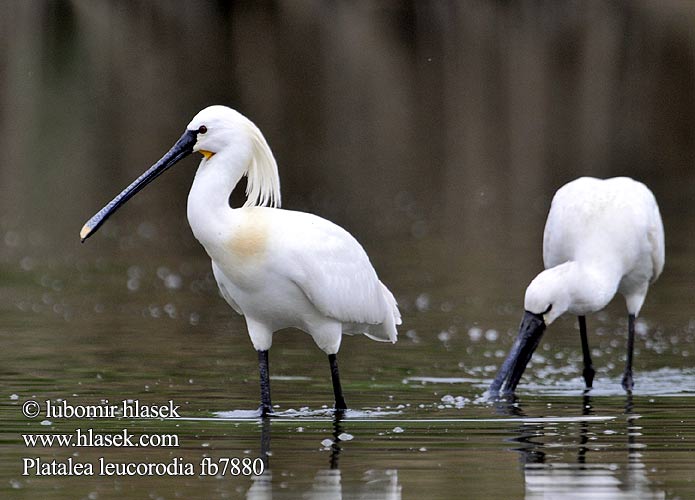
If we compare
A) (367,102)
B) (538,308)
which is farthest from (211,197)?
(367,102)

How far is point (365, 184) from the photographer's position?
2923 cm

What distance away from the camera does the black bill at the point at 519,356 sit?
11.0 meters

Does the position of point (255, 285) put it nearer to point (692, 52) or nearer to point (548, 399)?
point (548, 399)

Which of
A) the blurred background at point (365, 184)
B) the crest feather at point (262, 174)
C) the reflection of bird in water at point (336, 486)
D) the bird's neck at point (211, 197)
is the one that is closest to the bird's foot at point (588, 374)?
the blurred background at point (365, 184)

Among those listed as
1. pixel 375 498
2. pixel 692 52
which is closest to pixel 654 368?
pixel 375 498

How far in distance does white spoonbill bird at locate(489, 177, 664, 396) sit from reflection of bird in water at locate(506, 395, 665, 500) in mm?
1769

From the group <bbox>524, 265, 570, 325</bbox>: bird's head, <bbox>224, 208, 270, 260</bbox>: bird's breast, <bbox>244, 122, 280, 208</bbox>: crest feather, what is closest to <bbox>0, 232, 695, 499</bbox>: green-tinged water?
<bbox>524, 265, 570, 325</bbox>: bird's head

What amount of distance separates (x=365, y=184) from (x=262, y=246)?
19.7 metres

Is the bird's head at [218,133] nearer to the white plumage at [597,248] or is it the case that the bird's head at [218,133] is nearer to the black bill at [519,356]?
the black bill at [519,356]

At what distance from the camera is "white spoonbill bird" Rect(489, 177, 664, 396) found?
1137cm

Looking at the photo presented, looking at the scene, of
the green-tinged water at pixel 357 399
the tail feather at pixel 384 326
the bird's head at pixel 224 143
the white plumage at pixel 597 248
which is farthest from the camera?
the white plumage at pixel 597 248

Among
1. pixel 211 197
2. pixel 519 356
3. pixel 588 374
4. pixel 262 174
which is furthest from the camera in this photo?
pixel 588 374

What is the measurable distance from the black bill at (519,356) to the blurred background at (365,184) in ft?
1.04

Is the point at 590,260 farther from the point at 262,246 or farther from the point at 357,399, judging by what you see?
the point at 262,246
